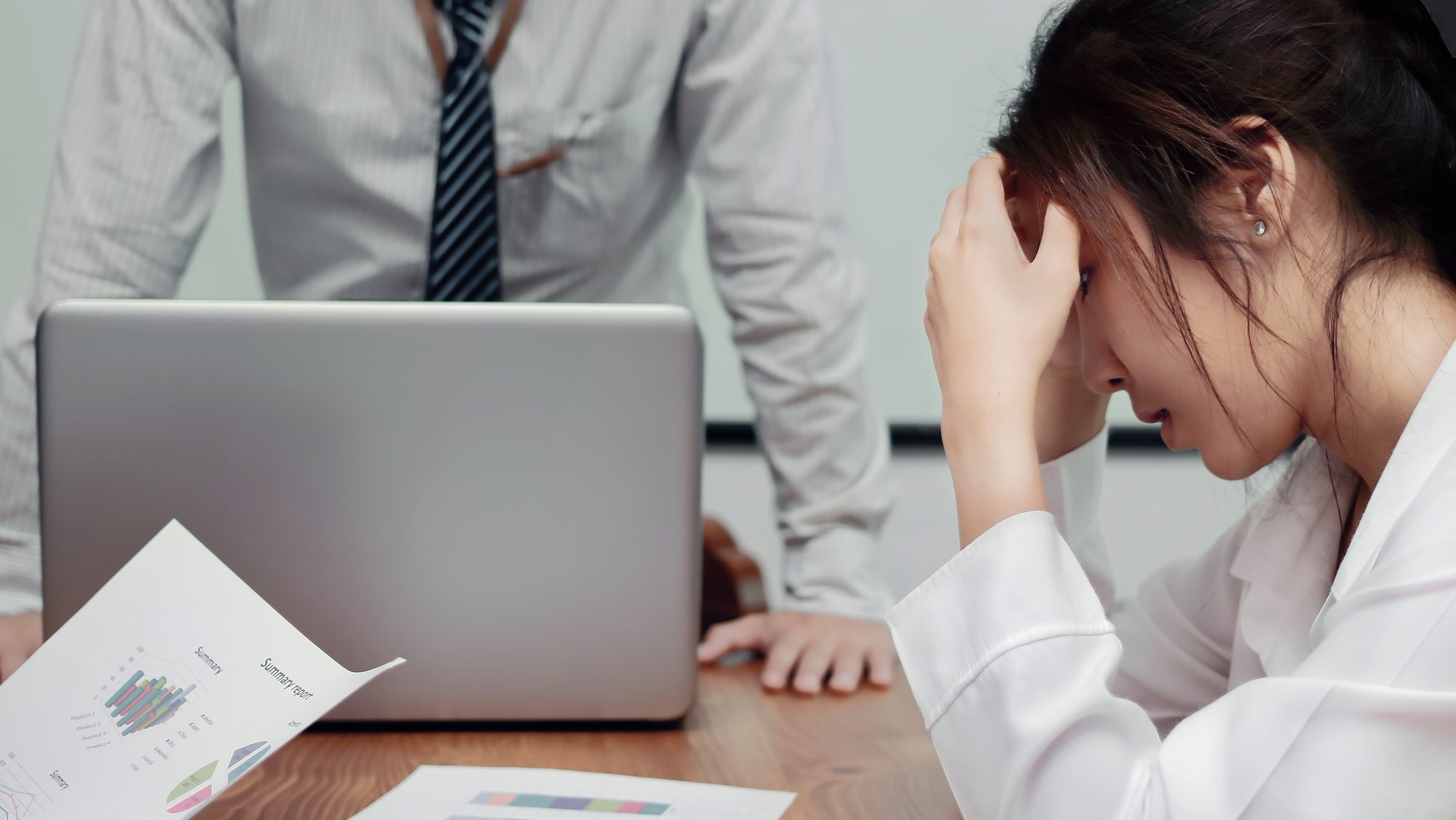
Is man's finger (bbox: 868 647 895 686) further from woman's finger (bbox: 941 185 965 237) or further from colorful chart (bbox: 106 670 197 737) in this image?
colorful chart (bbox: 106 670 197 737)

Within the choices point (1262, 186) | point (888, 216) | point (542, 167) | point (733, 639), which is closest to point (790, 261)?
point (542, 167)

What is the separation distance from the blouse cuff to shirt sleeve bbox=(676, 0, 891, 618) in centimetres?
50

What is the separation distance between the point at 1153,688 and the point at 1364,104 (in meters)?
0.45

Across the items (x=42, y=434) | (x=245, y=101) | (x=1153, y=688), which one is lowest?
(x=1153, y=688)

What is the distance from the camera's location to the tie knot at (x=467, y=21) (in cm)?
118

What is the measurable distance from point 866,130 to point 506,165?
993 millimetres

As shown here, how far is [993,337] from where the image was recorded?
0.65 m

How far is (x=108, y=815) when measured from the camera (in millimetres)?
525

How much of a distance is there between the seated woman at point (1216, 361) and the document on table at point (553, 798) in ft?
0.41

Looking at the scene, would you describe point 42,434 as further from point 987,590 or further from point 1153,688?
point 1153,688

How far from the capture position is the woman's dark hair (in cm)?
61

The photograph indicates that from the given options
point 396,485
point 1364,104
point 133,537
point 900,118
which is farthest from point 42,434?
point 900,118

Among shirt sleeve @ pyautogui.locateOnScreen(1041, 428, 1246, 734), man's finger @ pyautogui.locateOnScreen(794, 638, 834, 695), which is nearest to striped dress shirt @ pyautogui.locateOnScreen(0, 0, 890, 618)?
man's finger @ pyautogui.locateOnScreen(794, 638, 834, 695)

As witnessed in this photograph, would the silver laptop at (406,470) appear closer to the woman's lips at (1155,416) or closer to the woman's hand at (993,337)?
the woman's hand at (993,337)
